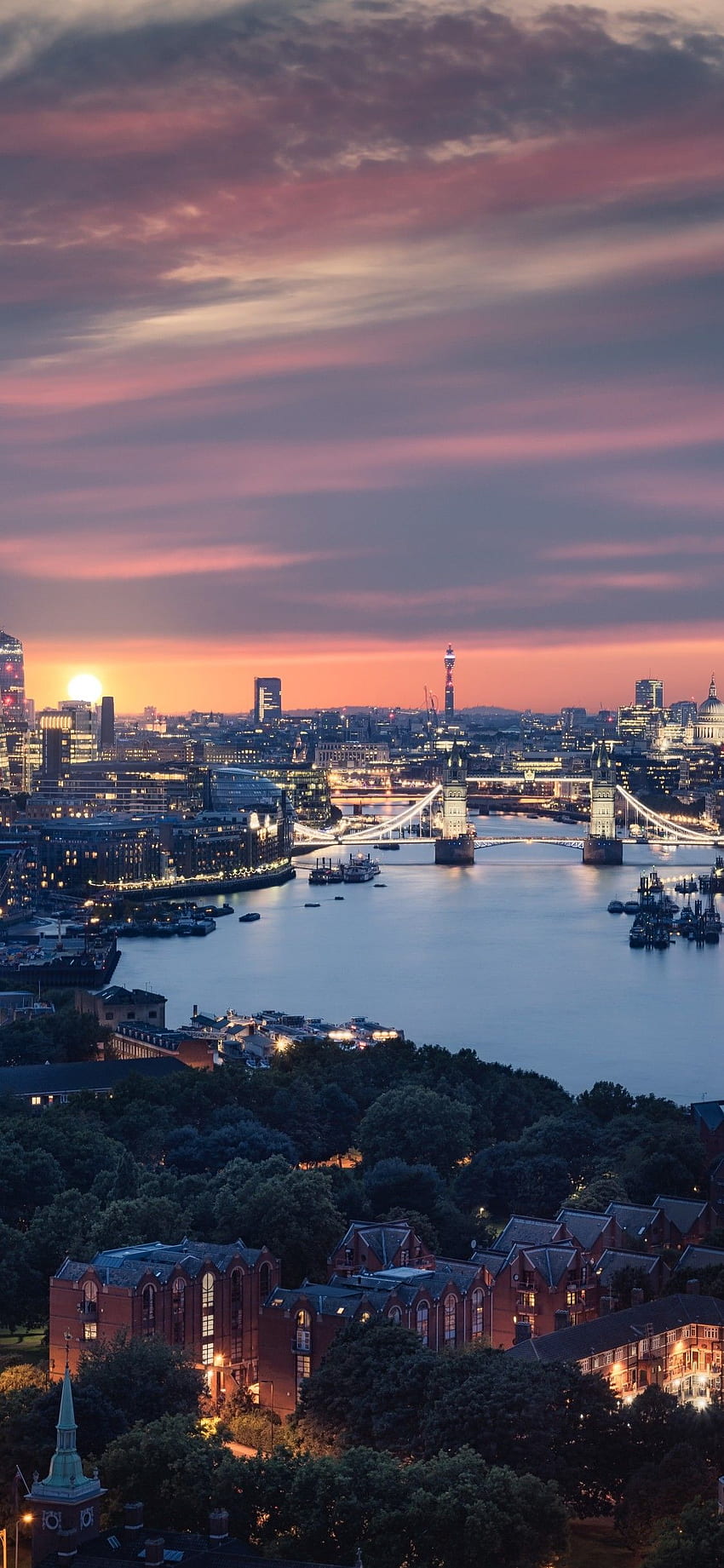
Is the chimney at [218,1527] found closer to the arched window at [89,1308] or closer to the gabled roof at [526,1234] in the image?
the arched window at [89,1308]

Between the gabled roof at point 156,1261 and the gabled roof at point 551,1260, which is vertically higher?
the gabled roof at point 156,1261

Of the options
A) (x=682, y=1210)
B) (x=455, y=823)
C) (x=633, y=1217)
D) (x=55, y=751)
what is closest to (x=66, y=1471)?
(x=633, y=1217)

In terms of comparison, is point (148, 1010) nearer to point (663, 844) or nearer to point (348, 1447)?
point (348, 1447)

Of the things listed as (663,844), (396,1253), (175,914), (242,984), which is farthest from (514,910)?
(396,1253)

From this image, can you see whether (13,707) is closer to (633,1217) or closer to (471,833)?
(471,833)

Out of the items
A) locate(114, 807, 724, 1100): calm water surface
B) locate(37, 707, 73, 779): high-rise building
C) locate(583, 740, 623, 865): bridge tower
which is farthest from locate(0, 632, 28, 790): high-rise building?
locate(114, 807, 724, 1100): calm water surface

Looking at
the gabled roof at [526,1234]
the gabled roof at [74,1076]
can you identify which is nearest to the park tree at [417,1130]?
the gabled roof at [74,1076]
